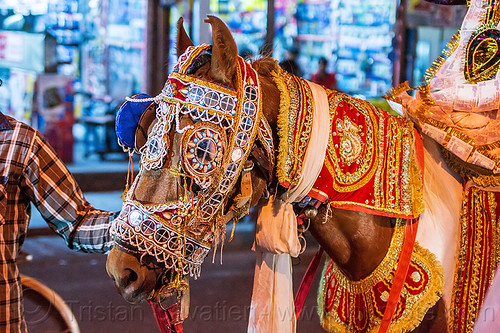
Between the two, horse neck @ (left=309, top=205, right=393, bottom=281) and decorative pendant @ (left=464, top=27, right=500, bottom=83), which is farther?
decorative pendant @ (left=464, top=27, right=500, bottom=83)

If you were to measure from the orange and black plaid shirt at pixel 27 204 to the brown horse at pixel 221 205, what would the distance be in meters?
0.47

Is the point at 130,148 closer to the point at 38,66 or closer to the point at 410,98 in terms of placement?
the point at 410,98

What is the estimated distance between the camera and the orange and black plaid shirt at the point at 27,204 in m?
2.26

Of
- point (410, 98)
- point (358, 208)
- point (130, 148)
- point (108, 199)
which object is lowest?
point (108, 199)

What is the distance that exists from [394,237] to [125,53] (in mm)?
9915

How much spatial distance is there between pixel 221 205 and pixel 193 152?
211 millimetres

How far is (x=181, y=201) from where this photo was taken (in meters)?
1.87

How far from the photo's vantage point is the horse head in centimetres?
185

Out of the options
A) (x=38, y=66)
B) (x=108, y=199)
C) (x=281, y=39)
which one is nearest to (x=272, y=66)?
(x=108, y=199)

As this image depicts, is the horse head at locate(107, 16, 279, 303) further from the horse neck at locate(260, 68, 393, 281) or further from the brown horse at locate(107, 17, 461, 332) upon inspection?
the horse neck at locate(260, 68, 393, 281)

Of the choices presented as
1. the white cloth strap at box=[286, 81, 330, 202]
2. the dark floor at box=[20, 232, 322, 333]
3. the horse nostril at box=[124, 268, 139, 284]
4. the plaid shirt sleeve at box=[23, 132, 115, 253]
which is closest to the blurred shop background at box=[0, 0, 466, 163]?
the dark floor at box=[20, 232, 322, 333]

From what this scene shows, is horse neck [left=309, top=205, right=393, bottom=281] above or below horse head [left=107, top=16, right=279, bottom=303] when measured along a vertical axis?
below

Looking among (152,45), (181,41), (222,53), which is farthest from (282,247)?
(152,45)

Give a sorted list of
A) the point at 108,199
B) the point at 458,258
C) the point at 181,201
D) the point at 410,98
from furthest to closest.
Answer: the point at 108,199 < the point at 410,98 < the point at 458,258 < the point at 181,201
